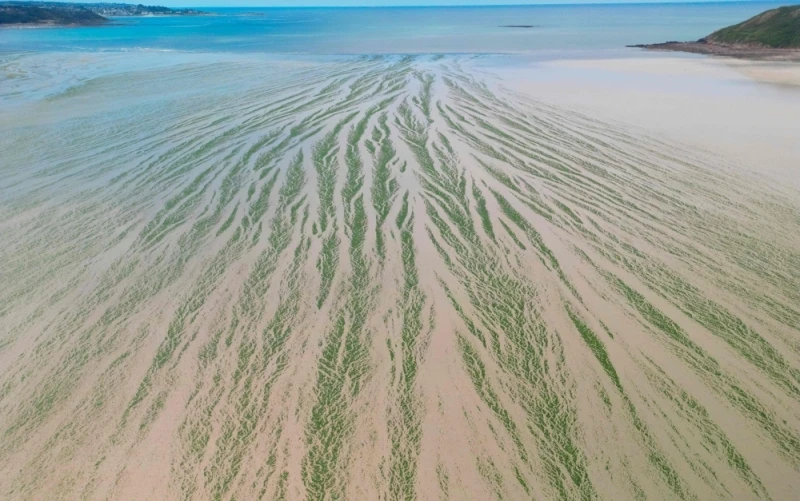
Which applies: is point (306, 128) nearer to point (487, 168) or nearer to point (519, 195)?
point (487, 168)

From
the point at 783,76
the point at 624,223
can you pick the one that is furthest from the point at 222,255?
the point at 783,76

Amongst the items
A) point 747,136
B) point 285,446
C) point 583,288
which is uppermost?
point 747,136

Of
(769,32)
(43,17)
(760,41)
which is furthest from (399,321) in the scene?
(43,17)

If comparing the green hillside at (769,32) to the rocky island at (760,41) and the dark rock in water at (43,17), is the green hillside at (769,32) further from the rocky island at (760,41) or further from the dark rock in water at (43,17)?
the dark rock in water at (43,17)

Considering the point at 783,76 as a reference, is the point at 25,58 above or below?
below

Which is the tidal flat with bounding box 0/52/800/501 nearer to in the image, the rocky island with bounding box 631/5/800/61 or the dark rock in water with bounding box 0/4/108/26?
the rocky island with bounding box 631/5/800/61

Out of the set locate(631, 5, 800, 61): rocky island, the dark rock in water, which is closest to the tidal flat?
locate(631, 5, 800, 61): rocky island

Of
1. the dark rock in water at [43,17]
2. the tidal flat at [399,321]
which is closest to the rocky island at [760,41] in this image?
the tidal flat at [399,321]

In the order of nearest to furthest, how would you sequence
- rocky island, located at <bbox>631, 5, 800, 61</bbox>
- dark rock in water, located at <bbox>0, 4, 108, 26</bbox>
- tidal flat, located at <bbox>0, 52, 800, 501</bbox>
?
tidal flat, located at <bbox>0, 52, 800, 501</bbox>
rocky island, located at <bbox>631, 5, 800, 61</bbox>
dark rock in water, located at <bbox>0, 4, 108, 26</bbox>
